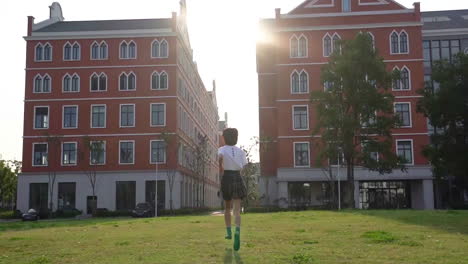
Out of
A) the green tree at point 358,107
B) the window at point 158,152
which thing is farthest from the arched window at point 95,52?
the green tree at point 358,107

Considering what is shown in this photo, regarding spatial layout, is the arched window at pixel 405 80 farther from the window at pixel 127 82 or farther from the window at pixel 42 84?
the window at pixel 42 84

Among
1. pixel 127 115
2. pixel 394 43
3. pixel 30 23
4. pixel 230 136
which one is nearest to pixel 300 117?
pixel 394 43

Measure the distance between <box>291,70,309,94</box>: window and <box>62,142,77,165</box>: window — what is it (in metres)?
20.6

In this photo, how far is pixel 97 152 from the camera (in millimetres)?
49750

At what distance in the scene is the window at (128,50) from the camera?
5244cm

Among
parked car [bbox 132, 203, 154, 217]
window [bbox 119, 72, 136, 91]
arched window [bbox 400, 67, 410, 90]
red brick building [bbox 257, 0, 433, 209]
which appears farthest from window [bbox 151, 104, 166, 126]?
arched window [bbox 400, 67, 410, 90]

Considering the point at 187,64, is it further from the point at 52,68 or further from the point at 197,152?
the point at 52,68

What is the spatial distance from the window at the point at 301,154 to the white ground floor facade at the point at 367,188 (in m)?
0.65

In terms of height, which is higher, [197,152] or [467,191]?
[197,152]

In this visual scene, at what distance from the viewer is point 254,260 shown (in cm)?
677

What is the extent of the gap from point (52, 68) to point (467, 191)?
39785 mm

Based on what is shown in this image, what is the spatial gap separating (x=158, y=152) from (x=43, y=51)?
577 inches

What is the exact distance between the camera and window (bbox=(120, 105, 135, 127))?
170ft

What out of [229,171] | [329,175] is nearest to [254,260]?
[229,171]
